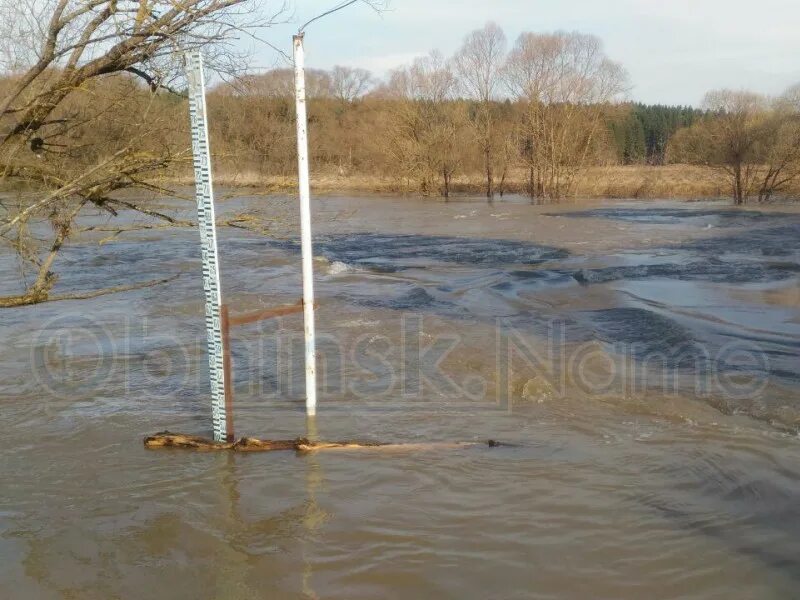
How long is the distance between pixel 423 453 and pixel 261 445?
1290 mm

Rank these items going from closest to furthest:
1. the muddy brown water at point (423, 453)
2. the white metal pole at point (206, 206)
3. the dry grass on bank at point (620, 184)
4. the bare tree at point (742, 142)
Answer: the muddy brown water at point (423, 453) → the white metal pole at point (206, 206) → the bare tree at point (742, 142) → the dry grass on bank at point (620, 184)

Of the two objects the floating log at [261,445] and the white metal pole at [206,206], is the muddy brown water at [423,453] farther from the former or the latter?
the white metal pole at [206,206]

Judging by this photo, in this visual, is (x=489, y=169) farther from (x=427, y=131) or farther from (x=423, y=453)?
(x=423, y=453)

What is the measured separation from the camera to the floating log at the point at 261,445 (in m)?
5.94

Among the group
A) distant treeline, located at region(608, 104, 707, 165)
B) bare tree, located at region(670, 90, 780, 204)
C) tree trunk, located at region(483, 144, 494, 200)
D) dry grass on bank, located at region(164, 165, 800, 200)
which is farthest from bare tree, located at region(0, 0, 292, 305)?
distant treeline, located at region(608, 104, 707, 165)

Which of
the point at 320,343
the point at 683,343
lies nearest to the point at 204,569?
the point at 320,343

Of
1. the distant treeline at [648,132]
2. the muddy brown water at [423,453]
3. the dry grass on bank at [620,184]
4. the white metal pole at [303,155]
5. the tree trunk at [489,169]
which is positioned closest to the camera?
the muddy brown water at [423,453]

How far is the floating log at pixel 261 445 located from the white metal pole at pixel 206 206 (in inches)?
15.7

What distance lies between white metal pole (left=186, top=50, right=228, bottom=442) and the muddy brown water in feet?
2.84

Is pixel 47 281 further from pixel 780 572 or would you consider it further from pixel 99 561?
pixel 780 572

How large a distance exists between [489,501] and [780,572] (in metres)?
1.79

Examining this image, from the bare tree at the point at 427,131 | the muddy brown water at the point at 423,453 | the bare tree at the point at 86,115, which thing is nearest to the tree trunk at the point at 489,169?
the bare tree at the point at 427,131

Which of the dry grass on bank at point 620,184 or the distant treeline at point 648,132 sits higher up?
the distant treeline at point 648,132

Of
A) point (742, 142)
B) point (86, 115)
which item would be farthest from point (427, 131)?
point (86, 115)
